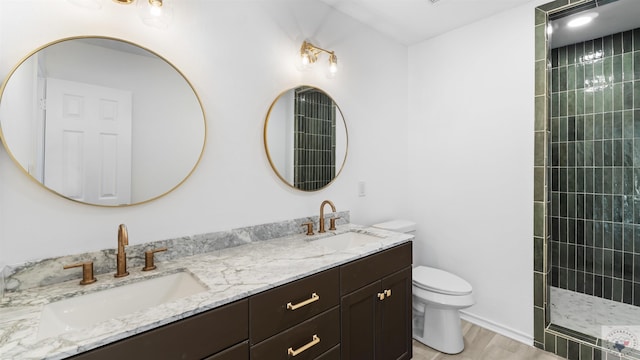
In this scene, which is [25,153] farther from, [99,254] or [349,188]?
[349,188]

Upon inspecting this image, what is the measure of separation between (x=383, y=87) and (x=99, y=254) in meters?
2.43

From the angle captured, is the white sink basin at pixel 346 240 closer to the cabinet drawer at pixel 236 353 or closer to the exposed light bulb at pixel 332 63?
the cabinet drawer at pixel 236 353

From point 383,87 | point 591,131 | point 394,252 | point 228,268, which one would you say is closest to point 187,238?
point 228,268

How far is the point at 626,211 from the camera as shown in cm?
253

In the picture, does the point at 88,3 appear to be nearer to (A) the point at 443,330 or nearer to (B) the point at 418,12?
(B) the point at 418,12

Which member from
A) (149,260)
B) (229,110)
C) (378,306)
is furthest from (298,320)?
(229,110)

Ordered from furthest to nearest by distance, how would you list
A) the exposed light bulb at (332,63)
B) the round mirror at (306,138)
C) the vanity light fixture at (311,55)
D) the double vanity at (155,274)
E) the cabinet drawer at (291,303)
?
the exposed light bulb at (332,63), the vanity light fixture at (311,55), the round mirror at (306,138), the cabinet drawer at (291,303), the double vanity at (155,274)

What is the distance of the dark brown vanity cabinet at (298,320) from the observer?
1.11m

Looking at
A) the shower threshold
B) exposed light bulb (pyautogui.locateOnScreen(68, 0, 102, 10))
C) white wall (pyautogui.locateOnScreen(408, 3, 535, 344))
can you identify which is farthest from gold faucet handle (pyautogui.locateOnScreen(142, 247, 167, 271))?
the shower threshold

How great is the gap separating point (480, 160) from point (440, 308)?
4.15 feet

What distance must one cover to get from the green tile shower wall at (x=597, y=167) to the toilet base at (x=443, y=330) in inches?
65.7

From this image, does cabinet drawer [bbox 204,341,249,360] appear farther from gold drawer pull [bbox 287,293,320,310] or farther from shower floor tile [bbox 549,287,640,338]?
shower floor tile [bbox 549,287,640,338]

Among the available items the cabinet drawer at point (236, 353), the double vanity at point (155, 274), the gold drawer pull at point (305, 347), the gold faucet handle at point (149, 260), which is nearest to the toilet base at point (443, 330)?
the double vanity at point (155, 274)

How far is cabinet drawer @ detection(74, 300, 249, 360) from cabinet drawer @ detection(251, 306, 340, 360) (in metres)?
0.12
